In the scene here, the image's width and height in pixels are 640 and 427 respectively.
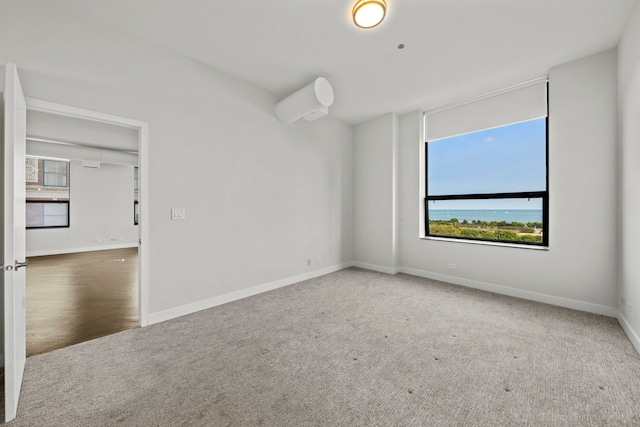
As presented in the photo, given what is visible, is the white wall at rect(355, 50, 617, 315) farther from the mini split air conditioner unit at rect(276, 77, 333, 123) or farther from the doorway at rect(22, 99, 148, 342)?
the doorway at rect(22, 99, 148, 342)

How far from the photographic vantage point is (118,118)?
2.52 meters

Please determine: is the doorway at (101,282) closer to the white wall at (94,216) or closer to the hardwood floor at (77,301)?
the hardwood floor at (77,301)

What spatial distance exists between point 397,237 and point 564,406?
3298 mm

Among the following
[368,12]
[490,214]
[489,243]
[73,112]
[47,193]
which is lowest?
[489,243]

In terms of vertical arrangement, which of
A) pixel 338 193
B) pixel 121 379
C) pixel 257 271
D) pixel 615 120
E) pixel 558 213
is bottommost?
pixel 121 379

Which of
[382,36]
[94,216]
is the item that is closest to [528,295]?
[382,36]

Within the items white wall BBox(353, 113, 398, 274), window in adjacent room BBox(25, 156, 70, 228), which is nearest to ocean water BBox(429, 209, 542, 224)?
white wall BBox(353, 113, 398, 274)

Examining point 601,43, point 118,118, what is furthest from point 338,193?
point 601,43

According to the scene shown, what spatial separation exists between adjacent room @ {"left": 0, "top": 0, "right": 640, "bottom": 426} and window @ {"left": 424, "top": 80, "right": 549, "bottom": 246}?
30 millimetres

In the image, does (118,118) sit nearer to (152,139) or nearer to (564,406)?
(152,139)

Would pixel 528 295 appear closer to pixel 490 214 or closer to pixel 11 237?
pixel 490 214

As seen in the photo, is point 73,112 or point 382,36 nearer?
point 73,112

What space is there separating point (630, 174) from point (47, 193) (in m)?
11.5

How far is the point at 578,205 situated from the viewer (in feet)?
9.93
